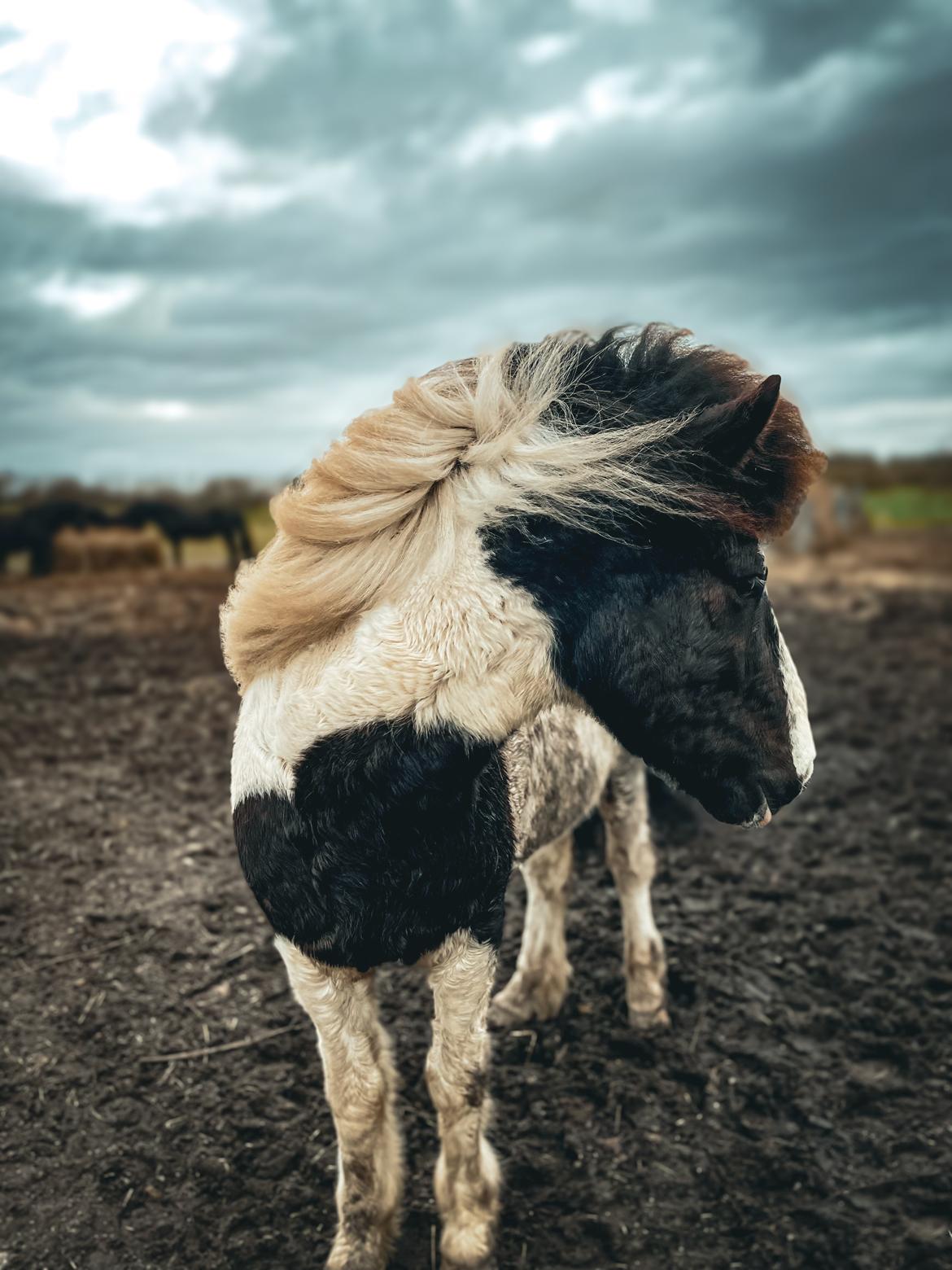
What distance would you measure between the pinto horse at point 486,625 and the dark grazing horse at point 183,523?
1789 cm

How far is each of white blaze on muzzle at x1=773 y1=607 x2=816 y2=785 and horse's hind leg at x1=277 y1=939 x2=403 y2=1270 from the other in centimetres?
130

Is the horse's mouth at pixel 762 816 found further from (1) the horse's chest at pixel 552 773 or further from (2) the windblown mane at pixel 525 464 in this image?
(2) the windblown mane at pixel 525 464

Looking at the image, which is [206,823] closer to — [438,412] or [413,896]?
[413,896]

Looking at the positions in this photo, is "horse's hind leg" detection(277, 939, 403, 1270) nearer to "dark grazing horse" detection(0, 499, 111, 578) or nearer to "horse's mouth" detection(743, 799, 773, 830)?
"horse's mouth" detection(743, 799, 773, 830)

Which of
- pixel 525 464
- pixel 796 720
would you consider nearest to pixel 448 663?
pixel 525 464

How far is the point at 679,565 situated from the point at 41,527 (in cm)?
1889

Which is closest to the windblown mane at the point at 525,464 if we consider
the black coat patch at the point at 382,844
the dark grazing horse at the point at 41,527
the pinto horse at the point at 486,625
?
the pinto horse at the point at 486,625

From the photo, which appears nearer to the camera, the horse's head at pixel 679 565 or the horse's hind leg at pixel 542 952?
the horse's head at pixel 679 565

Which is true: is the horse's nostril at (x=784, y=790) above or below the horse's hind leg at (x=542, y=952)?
above

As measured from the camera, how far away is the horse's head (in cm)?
184

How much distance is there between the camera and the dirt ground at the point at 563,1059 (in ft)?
9.28

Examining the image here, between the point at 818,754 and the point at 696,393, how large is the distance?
5.37 metres

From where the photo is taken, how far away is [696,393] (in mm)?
1911

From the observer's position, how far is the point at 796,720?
2.13 meters
